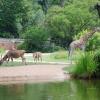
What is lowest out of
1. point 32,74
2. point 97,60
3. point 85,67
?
point 32,74

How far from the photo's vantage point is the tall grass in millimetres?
24141

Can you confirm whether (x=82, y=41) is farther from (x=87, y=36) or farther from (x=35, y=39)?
(x=35, y=39)

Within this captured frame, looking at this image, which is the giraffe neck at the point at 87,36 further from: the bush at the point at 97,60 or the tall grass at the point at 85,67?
the tall grass at the point at 85,67

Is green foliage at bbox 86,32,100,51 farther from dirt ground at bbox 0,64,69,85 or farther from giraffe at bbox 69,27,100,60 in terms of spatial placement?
dirt ground at bbox 0,64,69,85

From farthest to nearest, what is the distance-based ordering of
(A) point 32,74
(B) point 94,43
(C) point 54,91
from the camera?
(B) point 94,43 → (A) point 32,74 → (C) point 54,91

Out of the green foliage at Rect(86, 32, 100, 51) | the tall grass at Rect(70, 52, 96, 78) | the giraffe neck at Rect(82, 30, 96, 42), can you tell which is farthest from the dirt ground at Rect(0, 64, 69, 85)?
the giraffe neck at Rect(82, 30, 96, 42)

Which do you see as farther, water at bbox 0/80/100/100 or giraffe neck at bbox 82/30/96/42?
giraffe neck at bbox 82/30/96/42

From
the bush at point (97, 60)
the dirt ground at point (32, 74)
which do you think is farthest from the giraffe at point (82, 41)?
the bush at point (97, 60)

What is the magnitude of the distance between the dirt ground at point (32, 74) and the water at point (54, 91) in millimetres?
1661

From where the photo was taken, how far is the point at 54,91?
19.7 meters

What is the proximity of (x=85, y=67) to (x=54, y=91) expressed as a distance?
4.93 metres

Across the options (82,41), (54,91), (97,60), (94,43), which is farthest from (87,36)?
(54,91)

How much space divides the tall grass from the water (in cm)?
110

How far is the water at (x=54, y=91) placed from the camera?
18.0 m
